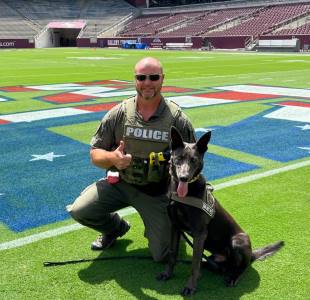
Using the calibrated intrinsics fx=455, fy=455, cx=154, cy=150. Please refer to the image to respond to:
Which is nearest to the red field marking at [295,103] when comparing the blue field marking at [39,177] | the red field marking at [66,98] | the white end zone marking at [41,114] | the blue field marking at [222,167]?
the white end zone marking at [41,114]

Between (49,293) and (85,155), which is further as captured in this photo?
(85,155)

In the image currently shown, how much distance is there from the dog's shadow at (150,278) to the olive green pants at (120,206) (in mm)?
190

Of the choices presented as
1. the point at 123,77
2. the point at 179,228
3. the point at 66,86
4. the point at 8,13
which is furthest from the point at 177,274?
the point at 8,13

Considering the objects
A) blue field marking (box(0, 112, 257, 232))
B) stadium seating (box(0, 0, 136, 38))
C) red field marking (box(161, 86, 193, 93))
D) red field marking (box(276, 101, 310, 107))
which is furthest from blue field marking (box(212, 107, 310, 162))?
stadium seating (box(0, 0, 136, 38))

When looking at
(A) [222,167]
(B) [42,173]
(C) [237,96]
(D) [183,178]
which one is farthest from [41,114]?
(D) [183,178]

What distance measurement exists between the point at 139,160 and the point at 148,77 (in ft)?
2.45

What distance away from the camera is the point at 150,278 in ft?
12.8

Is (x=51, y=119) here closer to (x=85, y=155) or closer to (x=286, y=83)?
(x=85, y=155)

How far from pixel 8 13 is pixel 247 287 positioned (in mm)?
79635

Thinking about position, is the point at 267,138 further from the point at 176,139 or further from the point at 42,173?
the point at 176,139

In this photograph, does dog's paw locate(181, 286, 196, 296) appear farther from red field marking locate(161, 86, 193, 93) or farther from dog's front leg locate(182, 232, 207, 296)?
red field marking locate(161, 86, 193, 93)

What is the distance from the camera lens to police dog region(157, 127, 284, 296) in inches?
133

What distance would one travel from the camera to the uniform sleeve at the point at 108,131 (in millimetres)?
4230

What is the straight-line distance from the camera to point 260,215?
16.9ft
